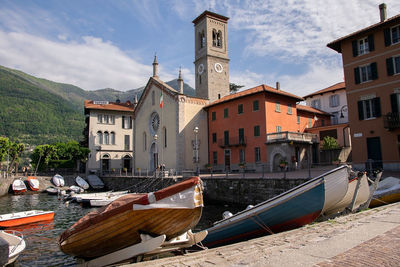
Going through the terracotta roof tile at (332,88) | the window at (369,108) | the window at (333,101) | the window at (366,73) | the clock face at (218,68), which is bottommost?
the window at (369,108)

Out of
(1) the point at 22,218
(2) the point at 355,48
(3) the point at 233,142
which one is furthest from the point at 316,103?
(1) the point at 22,218

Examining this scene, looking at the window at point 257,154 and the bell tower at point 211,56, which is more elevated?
the bell tower at point 211,56

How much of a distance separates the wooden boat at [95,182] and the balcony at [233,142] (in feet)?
61.5

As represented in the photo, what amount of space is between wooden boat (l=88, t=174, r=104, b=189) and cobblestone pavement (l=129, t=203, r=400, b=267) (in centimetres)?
3668

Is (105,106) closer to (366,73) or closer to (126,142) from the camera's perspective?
(126,142)

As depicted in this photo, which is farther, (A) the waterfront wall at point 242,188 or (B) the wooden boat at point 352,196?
(A) the waterfront wall at point 242,188

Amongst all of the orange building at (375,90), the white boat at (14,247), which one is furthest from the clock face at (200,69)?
the white boat at (14,247)

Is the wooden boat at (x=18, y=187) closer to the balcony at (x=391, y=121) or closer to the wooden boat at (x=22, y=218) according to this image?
the wooden boat at (x=22, y=218)

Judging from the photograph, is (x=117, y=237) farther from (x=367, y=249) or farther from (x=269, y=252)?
(x=367, y=249)

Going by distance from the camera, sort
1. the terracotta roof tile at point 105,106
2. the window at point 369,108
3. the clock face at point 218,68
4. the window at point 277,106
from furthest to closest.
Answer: the terracotta roof tile at point 105,106 → the clock face at point 218,68 → the window at point 277,106 → the window at point 369,108

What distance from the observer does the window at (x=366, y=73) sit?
22.0 metres

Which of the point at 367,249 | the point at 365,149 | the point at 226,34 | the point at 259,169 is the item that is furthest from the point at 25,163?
the point at 367,249

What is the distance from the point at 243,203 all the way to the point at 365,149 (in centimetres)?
1081

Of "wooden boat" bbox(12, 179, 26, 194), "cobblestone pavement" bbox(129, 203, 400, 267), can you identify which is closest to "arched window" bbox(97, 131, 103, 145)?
"wooden boat" bbox(12, 179, 26, 194)
